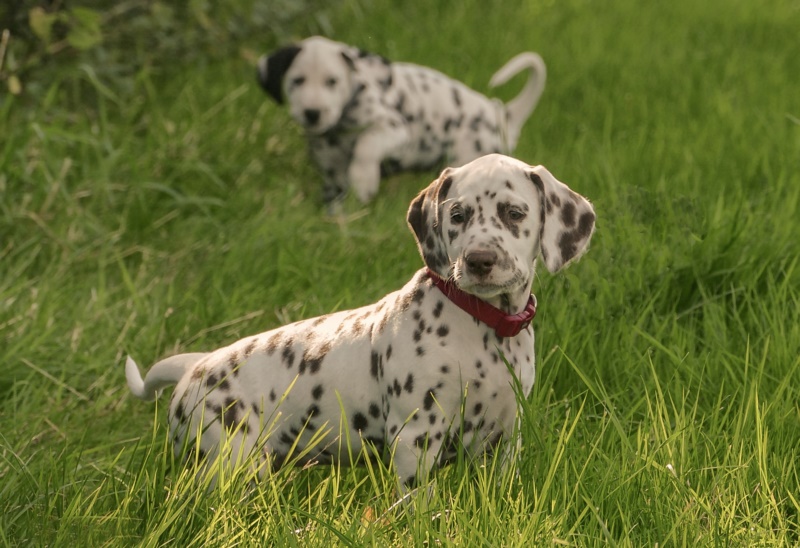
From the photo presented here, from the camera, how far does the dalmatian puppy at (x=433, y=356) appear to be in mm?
3562

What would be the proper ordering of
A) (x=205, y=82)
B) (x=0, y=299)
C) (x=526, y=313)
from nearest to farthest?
(x=526, y=313)
(x=0, y=299)
(x=205, y=82)

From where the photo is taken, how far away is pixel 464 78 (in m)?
9.36

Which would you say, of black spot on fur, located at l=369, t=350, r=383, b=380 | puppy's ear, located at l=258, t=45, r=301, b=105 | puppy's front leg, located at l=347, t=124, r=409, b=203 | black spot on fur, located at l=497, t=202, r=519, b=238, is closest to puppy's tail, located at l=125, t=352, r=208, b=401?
black spot on fur, located at l=369, t=350, r=383, b=380

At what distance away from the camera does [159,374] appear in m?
4.21

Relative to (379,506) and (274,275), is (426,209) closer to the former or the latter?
(379,506)

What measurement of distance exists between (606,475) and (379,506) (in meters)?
0.69

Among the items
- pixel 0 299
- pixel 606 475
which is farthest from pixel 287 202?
pixel 606 475

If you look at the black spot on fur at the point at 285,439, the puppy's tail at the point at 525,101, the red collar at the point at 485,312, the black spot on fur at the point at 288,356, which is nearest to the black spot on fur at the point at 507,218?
the red collar at the point at 485,312

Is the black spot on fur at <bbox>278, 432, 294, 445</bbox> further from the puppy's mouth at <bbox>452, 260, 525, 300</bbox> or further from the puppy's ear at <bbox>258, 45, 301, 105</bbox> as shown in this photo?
the puppy's ear at <bbox>258, 45, 301, 105</bbox>

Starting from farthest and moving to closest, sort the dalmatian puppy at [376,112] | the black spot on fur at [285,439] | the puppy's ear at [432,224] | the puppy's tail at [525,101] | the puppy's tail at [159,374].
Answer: the puppy's tail at [525,101] < the dalmatian puppy at [376,112] < the puppy's tail at [159,374] < the black spot on fur at [285,439] < the puppy's ear at [432,224]

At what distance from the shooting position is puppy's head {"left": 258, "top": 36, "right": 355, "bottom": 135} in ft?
23.5

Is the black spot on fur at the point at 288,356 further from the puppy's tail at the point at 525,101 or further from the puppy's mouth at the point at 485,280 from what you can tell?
the puppy's tail at the point at 525,101

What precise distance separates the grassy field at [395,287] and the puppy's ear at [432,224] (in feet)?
1.84

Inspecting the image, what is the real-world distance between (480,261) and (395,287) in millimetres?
2100
